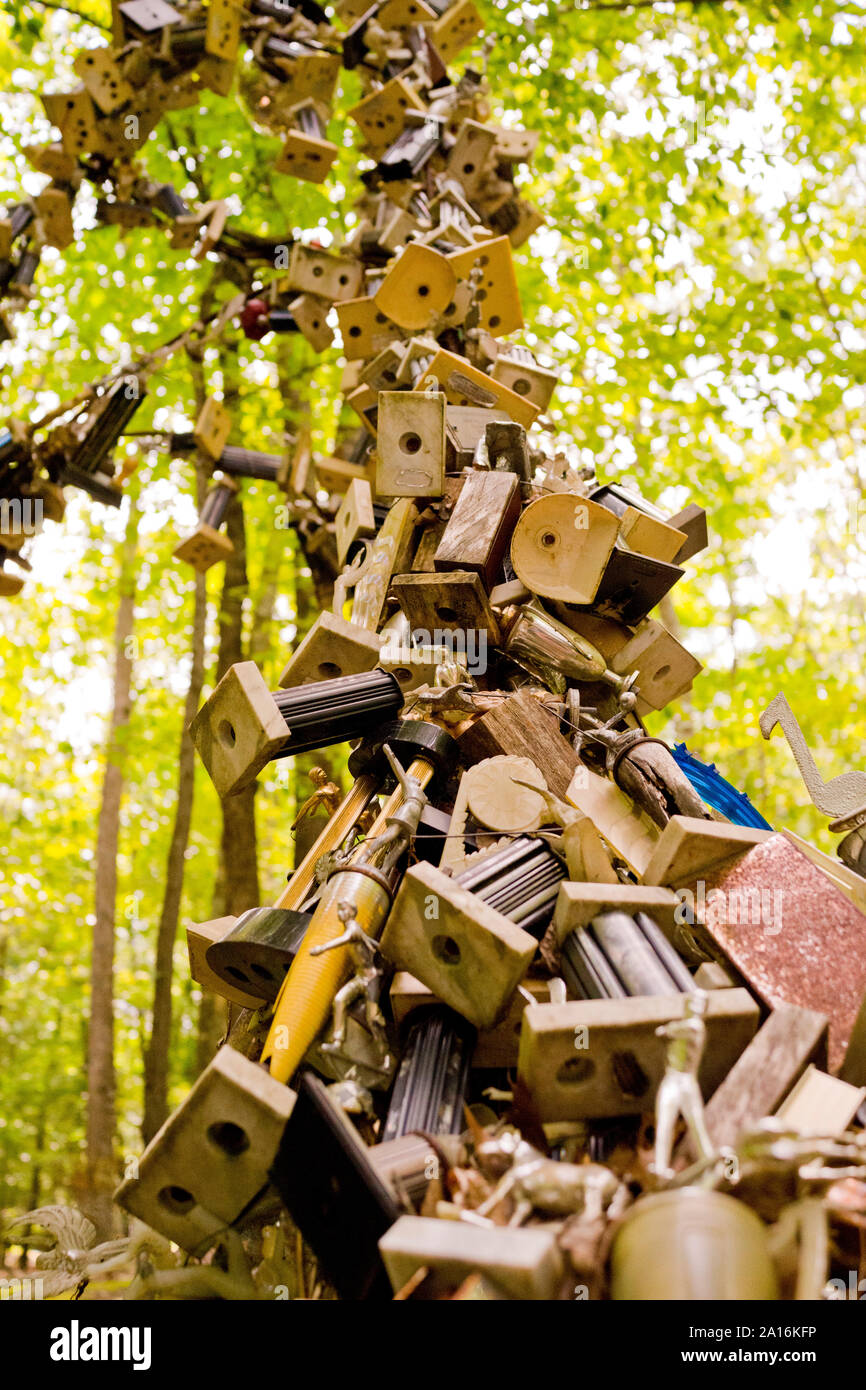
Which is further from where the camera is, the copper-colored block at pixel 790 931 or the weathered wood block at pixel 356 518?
the weathered wood block at pixel 356 518

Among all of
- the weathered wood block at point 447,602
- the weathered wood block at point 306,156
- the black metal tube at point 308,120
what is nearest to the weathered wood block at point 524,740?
the weathered wood block at point 447,602

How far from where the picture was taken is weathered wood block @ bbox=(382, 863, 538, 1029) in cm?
190

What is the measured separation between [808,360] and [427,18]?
3.92 meters

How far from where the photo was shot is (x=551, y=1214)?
153 cm

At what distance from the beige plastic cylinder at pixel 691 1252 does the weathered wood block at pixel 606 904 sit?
0.66 m

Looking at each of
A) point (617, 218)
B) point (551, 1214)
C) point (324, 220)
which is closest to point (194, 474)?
point (324, 220)

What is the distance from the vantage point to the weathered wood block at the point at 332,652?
9.52 feet

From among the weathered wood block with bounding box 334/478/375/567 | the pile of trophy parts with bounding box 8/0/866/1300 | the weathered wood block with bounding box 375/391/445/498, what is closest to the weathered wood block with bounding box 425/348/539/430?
the pile of trophy parts with bounding box 8/0/866/1300

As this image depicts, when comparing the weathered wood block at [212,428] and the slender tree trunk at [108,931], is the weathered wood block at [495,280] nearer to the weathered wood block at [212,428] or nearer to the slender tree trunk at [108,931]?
the weathered wood block at [212,428]

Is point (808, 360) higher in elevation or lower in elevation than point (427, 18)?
lower

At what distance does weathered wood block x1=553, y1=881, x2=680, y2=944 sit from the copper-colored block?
0.09m

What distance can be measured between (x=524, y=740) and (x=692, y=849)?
1.96ft

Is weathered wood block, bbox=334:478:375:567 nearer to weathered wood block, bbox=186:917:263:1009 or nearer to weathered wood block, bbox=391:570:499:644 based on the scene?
weathered wood block, bbox=391:570:499:644
